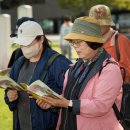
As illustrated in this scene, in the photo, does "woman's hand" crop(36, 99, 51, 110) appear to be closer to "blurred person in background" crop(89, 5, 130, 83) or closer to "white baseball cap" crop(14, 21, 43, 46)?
"white baseball cap" crop(14, 21, 43, 46)

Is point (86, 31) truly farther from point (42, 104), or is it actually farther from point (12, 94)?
point (12, 94)

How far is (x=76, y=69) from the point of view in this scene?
14.0 ft

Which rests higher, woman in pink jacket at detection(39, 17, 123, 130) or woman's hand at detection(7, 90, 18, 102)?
woman in pink jacket at detection(39, 17, 123, 130)

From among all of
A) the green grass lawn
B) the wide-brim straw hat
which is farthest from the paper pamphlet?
the green grass lawn

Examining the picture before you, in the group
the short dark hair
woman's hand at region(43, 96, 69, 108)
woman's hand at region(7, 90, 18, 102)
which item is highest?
the short dark hair

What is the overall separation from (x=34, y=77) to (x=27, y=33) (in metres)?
0.38

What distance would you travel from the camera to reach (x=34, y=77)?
4.82 metres

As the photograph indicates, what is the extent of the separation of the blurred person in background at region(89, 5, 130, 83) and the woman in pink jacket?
5.64 ft

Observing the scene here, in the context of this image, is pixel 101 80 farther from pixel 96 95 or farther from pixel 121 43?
pixel 121 43

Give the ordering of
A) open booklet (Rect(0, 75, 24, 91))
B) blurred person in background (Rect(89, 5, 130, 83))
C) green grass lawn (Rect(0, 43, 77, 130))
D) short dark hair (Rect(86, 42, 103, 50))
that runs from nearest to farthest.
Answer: short dark hair (Rect(86, 42, 103, 50))
open booklet (Rect(0, 75, 24, 91))
blurred person in background (Rect(89, 5, 130, 83))
green grass lawn (Rect(0, 43, 77, 130))

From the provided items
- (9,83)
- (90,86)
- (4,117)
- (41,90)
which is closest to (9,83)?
(9,83)

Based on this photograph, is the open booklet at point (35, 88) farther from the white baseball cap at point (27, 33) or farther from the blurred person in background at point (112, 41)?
the blurred person in background at point (112, 41)

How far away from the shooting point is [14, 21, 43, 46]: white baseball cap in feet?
15.7

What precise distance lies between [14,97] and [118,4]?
140 ft
